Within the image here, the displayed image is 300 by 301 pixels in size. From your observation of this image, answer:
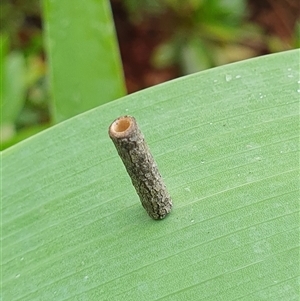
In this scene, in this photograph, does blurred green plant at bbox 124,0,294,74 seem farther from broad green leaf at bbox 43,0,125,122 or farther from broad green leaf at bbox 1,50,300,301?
broad green leaf at bbox 1,50,300,301

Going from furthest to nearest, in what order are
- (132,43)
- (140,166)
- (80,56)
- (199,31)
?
(132,43) → (199,31) → (80,56) → (140,166)

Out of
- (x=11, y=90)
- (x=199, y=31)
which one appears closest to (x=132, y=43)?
(x=199, y=31)

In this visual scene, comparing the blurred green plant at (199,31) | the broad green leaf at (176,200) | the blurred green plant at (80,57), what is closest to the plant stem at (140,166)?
the broad green leaf at (176,200)

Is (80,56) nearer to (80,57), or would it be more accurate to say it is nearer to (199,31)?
(80,57)

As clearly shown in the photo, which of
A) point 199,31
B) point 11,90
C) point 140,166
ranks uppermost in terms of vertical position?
point 140,166

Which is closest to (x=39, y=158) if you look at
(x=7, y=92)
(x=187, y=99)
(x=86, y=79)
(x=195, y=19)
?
(x=187, y=99)

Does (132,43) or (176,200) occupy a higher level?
(176,200)

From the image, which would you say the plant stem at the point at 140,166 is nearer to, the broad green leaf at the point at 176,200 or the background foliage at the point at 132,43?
the broad green leaf at the point at 176,200
